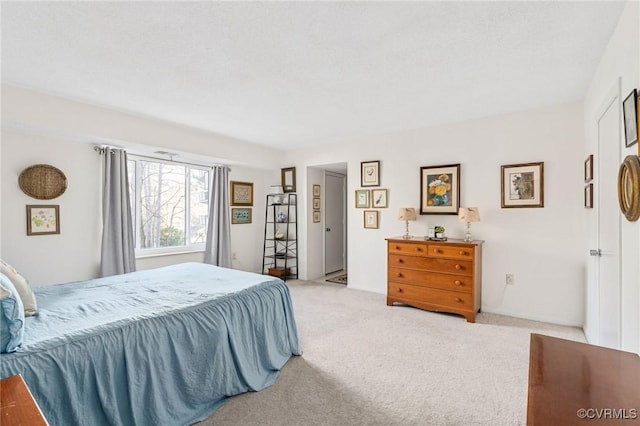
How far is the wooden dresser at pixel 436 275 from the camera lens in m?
3.48

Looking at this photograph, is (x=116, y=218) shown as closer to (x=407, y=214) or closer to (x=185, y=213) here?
(x=185, y=213)

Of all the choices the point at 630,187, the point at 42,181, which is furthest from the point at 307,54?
the point at 42,181

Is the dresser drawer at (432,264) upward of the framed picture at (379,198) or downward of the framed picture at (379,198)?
downward

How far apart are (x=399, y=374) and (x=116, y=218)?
11.7ft

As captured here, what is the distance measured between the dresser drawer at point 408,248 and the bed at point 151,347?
183 centimetres

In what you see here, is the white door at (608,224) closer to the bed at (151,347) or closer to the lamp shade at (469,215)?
the lamp shade at (469,215)

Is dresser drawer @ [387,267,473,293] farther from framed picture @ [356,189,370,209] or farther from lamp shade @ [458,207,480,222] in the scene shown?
framed picture @ [356,189,370,209]

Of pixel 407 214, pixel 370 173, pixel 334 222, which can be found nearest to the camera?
pixel 407 214

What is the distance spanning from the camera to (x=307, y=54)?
2258 millimetres

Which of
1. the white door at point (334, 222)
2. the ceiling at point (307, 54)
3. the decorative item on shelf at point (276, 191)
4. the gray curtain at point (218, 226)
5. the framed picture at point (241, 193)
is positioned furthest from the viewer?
the white door at point (334, 222)

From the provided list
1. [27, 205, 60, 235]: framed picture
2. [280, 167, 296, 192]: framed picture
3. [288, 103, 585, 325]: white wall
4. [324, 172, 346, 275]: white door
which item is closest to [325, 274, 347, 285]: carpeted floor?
[324, 172, 346, 275]: white door

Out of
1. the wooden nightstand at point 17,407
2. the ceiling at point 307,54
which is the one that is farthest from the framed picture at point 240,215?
the wooden nightstand at point 17,407

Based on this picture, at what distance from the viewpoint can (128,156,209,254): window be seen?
4.27 meters

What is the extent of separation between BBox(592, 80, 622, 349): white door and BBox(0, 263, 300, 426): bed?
2295mm
